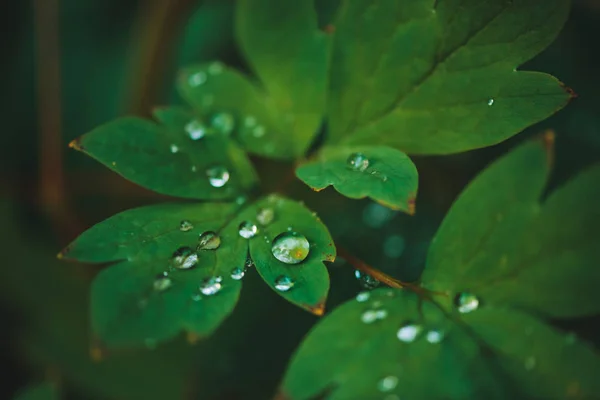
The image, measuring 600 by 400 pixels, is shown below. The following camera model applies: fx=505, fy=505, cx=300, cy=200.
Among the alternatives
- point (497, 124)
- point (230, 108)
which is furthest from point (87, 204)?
point (497, 124)

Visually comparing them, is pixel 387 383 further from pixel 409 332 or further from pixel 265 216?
pixel 265 216

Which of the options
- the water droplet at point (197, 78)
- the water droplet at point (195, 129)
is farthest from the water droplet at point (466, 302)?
the water droplet at point (197, 78)

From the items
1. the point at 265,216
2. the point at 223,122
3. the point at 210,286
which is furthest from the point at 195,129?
the point at 210,286

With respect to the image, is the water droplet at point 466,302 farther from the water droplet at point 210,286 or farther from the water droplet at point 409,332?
the water droplet at point 210,286

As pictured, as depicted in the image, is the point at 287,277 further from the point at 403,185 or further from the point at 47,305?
the point at 47,305

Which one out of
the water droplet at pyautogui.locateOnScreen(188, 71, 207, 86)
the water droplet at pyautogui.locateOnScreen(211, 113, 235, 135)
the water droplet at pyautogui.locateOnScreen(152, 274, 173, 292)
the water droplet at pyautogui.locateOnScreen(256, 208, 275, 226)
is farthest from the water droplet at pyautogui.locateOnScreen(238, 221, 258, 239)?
the water droplet at pyautogui.locateOnScreen(188, 71, 207, 86)
